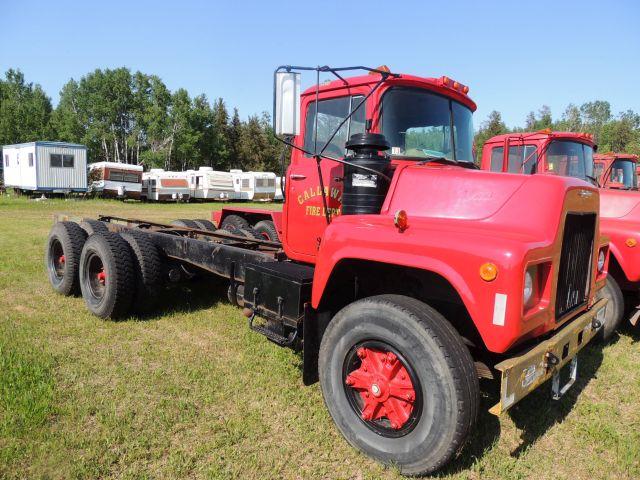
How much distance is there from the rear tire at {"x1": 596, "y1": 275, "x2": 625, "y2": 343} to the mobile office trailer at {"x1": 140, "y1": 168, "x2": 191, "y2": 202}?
92.6 ft

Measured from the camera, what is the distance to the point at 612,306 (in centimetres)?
451

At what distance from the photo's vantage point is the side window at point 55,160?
26038 millimetres

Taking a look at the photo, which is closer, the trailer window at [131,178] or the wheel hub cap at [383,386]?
the wheel hub cap at [383,386]

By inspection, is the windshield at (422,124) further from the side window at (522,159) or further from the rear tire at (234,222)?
the rear tire at (234,222)

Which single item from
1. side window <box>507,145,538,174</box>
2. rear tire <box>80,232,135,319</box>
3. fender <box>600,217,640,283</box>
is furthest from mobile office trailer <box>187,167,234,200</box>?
fender <box>600,217,640,283</box>

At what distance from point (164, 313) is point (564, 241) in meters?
4.26

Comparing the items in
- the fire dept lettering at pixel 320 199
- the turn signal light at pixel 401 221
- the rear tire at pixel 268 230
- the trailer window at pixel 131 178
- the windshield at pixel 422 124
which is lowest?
the rear tire at pixel 268 230

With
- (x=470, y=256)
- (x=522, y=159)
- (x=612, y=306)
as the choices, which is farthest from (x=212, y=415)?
(x=522, y=159)

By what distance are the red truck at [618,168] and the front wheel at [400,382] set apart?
8362mm

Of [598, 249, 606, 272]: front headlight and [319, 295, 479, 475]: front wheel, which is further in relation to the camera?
[598, 249, 606, 272]: front headlight

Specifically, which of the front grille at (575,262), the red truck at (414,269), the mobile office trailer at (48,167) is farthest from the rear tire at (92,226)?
the mobile office trailer at (48,167)

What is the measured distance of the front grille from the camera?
274 cm

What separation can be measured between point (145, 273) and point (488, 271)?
3812mm

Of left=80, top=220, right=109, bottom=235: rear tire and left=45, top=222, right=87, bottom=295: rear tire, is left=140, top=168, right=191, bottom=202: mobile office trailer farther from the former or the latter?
left=80, top=220, right=109, bottom=235: rear tire
